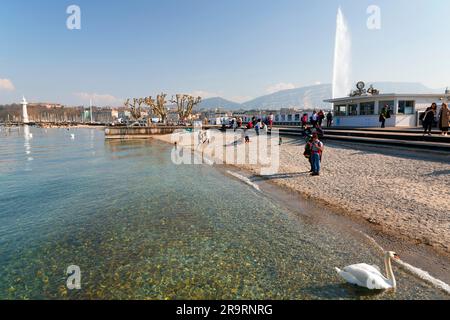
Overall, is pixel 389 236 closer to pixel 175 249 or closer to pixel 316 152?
pixel 175 249

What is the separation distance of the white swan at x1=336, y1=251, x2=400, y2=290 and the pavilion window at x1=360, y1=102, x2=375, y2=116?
28.5 meters

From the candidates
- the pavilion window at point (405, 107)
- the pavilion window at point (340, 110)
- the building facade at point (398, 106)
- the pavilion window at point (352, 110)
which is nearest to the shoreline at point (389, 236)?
the building facade at point (398, 106)

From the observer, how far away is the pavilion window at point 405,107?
28.2 m

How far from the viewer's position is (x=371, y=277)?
5051mm

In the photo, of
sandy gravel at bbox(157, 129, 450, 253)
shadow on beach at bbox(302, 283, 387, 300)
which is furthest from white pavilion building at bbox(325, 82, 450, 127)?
shadow on beach at bbox(302, 283, 387, 300)

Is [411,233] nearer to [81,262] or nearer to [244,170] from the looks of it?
[81,262]

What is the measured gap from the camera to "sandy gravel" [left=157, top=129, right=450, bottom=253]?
768cm

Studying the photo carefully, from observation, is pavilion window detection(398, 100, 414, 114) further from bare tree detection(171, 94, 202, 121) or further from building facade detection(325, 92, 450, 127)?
bare tree detection(171, 94, 202, 121)

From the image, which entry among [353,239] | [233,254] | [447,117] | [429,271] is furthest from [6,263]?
[447,117]

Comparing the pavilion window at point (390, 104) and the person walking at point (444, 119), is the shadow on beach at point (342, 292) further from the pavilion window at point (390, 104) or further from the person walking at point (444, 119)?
the pavilion window at point (390, 104)

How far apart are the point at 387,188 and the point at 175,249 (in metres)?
8.90

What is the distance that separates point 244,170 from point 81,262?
40.6ft

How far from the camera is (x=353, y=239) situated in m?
7.34

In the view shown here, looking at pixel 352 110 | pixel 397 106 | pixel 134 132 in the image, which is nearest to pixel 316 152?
pixel 397 106
